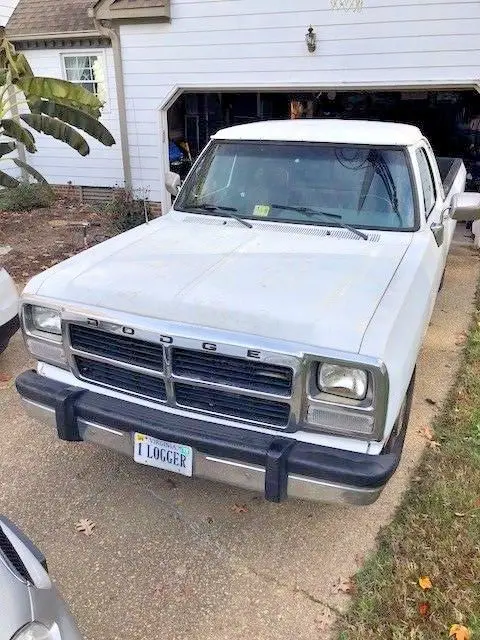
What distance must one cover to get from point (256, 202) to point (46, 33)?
9.32m

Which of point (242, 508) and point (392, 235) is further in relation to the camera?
point (392, 235)

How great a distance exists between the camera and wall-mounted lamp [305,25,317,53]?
27.5ft

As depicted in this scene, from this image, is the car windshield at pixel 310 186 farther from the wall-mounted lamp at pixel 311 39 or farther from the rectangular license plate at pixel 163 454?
the wall-mounted lamp at pixel 311 39

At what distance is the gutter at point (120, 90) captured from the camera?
9641 millimetres

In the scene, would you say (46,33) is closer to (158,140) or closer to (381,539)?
(158,140)

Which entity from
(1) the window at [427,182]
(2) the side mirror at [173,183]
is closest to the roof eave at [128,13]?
(2) the side mirror at [173,183]

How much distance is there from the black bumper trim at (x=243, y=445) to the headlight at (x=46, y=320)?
34 cm

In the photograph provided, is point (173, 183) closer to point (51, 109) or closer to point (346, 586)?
point (51, 109)

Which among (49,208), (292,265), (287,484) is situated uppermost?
(292,265)

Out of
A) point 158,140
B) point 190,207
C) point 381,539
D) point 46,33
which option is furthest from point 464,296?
point 46,33

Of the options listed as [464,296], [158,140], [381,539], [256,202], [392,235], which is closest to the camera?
[381,539]

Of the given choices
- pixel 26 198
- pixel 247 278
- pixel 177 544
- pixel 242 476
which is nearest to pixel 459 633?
pixel 242 476

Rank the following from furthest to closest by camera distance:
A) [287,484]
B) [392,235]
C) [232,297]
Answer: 1. [392,235]
2. [232,297]
3. [287,484]

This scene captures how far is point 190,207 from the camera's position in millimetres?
4418
